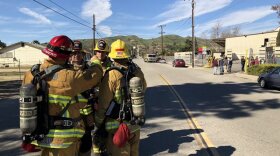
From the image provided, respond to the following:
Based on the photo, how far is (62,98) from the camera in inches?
138

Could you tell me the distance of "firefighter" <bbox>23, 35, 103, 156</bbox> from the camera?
3.47 meters

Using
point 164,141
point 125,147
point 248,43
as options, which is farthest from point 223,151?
point 248,43

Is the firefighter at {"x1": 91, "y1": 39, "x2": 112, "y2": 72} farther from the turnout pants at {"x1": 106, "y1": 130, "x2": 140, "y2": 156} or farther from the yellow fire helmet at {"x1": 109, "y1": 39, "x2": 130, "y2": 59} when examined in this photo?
the turnout pants at {"x1": 106, "y1": 130, "x2": 140, "y2": 156}

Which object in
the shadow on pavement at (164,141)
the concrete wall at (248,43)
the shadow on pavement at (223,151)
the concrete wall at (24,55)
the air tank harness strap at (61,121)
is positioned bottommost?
the shadow on pavement at (223,151)

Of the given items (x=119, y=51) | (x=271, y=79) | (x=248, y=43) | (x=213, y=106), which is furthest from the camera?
(x=248, y=43)

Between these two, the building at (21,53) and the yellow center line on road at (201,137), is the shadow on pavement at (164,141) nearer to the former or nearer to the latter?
the yellow center line on road at (201,137)

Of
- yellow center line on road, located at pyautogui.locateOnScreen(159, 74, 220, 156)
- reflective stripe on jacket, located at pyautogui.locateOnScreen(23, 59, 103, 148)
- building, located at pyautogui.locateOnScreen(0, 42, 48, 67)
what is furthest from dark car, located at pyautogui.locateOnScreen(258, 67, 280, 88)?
building, located at pyautogui.locateOnScreen(0, 42, 48, 67)

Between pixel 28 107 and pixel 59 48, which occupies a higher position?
pixel 59 48

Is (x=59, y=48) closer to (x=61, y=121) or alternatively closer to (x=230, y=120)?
(x=61, y=121)

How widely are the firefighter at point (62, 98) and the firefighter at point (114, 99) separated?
0.46 m

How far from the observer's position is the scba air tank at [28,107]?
3.28 metres

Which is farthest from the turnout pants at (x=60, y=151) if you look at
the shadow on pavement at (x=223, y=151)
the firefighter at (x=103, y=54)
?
the shadow on pavement at (x=223, y=151)

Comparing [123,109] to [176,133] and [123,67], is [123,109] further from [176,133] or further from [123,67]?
[176,133]

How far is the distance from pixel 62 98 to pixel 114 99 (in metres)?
0.82
